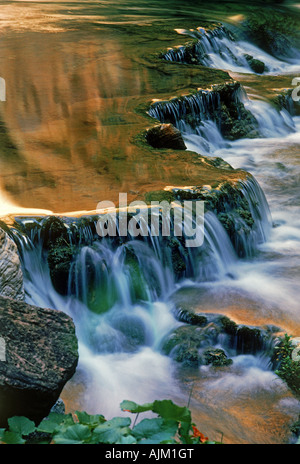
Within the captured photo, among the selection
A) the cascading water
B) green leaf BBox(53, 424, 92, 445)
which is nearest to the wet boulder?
the cascading water

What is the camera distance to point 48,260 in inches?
222

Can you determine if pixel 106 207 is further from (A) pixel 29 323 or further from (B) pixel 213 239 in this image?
(A) pixel 29 323

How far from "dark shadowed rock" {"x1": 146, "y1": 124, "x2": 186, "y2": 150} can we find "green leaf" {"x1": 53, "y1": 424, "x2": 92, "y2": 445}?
564 cm

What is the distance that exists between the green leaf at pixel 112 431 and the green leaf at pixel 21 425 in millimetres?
467

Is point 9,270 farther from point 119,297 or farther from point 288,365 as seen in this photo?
point 288,365

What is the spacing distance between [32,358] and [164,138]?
4.99 m

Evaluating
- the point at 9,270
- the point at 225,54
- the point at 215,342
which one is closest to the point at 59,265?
the point at 9,270

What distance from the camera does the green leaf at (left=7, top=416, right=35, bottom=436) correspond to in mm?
3045

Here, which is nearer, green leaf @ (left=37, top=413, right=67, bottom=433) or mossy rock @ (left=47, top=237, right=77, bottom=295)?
green leaf @ (left=37, top=413, right=67, bottom=433)

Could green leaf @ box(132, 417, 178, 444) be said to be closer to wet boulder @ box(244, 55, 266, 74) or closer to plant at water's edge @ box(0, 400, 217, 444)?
plant at water's edge @ box(0, 400, 217, 444)

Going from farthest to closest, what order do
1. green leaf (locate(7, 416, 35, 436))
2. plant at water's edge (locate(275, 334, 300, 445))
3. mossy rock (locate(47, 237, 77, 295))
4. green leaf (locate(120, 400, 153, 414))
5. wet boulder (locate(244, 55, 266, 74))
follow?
wet boulder (locate(244, 55, 266, 74)), mossy rock (locate(47, 237, 77, 295)), plant at water's edge (locate(275, 334, 300, 445)), green leaf (locate(7, 416, 35, 436)), green leaf (locate(120, 400, 153, 414))

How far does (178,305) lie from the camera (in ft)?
18.6

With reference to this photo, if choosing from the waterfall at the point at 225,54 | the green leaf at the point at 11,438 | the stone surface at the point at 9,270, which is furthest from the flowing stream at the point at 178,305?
the waterfall at the point at 225,54

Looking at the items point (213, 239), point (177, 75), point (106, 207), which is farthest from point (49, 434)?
point (177, 75)
